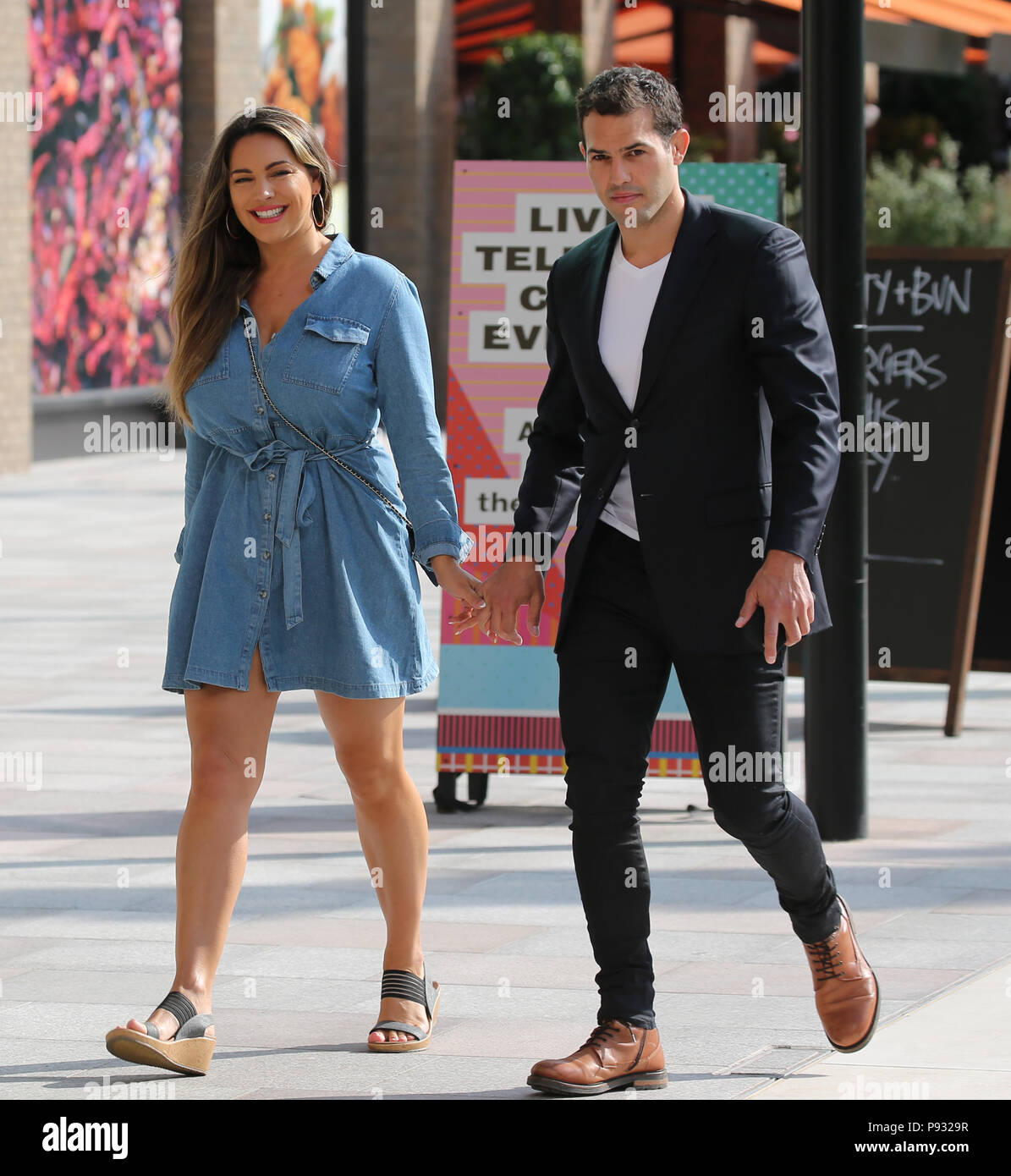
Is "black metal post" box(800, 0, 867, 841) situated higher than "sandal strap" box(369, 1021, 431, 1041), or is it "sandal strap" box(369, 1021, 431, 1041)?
"black metal post" box(800, 0, 867, 841)

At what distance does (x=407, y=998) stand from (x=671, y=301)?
1.47m

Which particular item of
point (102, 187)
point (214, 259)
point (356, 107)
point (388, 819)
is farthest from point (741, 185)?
point (356, 107)

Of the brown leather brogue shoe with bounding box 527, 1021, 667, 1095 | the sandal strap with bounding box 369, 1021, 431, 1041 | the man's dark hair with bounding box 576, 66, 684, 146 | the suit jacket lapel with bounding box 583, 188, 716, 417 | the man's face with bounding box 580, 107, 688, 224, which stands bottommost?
the sandal strap with bounding box 369, 1021, 431, 1041

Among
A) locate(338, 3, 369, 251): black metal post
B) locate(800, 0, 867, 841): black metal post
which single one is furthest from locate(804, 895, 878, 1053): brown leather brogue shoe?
locate(338, 3, 369, 251): black metal post

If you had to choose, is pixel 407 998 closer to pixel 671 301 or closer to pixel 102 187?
pixel 671 301

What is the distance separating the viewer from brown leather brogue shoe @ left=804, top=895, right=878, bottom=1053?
3928 mm

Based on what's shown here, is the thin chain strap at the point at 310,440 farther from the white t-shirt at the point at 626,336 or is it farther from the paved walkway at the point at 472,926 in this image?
the paved walkway at the point at 472,926

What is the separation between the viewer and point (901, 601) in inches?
325

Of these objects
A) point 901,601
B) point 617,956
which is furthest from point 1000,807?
point 617,956

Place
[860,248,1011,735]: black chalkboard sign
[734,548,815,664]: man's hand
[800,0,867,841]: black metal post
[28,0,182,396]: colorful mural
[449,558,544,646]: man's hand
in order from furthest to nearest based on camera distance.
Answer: [28,0,182,396]: colorful mural
[860,248,1011,735]: black chalkboard sign
[800,0,867,841]: black metal post
[449,558,544,646]: man's hand
[734,548,815,664]: man's hand

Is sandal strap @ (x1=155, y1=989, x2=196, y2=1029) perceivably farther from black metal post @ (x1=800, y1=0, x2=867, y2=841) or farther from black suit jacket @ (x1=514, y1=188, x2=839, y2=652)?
black metal post @ (x1=800, y1=0, x2=867, y2=841)

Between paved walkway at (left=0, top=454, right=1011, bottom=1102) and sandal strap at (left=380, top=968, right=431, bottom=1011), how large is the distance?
96 millimetres

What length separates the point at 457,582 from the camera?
13.5ft

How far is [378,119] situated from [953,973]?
21002 mm
